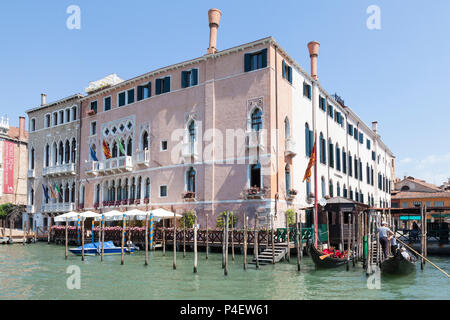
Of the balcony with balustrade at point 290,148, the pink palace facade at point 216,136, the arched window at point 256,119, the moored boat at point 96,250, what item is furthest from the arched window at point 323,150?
the moored boat at point 96,250

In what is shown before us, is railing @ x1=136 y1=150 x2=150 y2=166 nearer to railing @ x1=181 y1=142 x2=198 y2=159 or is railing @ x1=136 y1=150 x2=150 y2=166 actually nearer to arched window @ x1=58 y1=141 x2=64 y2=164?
railing @ x1=181 y1=142 x2=198 y2=159

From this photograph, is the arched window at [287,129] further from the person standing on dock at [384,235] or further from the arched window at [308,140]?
the person standing on dock at [384,235]

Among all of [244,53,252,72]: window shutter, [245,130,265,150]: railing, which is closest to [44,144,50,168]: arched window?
[245,130,265,150]: railing

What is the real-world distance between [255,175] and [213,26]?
862 centimetres

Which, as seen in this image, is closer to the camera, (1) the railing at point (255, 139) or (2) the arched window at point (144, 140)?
(1) the railing at point (255, 139)

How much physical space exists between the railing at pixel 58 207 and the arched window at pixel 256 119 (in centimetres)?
1570

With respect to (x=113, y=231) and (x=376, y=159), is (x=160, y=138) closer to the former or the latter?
(x=113, y=231)

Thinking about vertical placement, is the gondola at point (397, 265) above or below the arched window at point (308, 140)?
below

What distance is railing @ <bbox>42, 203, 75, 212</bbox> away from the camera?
32625 mm

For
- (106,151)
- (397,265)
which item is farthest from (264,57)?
(397,265)

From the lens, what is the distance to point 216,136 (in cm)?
2455

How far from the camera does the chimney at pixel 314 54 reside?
92.6 ft
